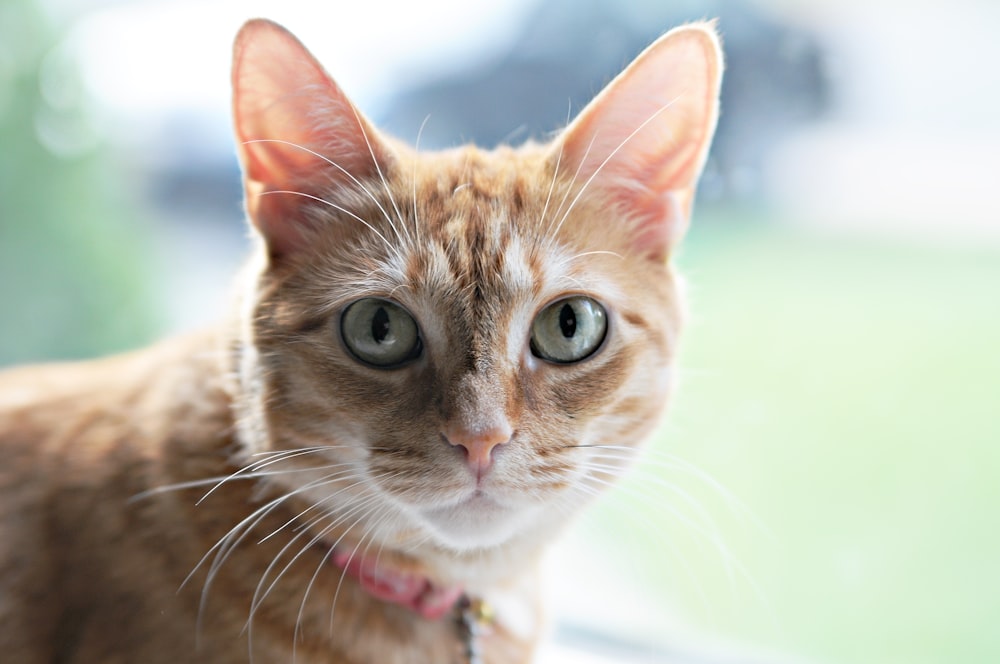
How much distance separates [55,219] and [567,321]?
1.75 m

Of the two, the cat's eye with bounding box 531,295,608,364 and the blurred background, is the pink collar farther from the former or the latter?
the cat's eye with bounding box 531,295,608,364

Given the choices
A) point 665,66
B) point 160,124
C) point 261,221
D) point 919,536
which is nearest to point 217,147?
point 160,124

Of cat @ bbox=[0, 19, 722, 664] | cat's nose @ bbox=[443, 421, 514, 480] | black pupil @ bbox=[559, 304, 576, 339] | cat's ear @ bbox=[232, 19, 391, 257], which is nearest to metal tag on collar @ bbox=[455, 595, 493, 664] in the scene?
cat @ bbox=[0, 19, 722, 664]

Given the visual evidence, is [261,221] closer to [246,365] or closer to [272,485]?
[246,365]

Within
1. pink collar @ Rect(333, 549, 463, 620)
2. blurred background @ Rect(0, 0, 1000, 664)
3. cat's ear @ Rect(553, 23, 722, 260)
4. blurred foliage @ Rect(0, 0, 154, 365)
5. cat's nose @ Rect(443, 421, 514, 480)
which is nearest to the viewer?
cat's nose @ Rect(443, 421, 514, 480)

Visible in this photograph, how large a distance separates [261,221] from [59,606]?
0.66 meters

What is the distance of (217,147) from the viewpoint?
2277mm

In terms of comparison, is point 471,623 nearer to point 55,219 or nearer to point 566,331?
point 566,331

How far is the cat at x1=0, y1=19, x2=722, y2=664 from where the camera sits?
1.23 meters

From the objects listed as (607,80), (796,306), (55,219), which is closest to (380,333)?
(607,80)

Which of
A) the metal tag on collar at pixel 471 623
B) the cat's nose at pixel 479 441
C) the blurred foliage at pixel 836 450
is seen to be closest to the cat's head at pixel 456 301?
the cat's nose at pixel 479 441

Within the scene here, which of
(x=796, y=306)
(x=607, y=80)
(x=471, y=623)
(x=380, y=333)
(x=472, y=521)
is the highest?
(x=607, y=80)

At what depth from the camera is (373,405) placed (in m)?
1.24

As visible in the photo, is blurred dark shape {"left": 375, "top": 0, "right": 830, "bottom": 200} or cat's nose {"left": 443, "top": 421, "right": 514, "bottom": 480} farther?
blurred dark shape {"left": 375, "top": 0, "right": 830, "bottom": 200}
